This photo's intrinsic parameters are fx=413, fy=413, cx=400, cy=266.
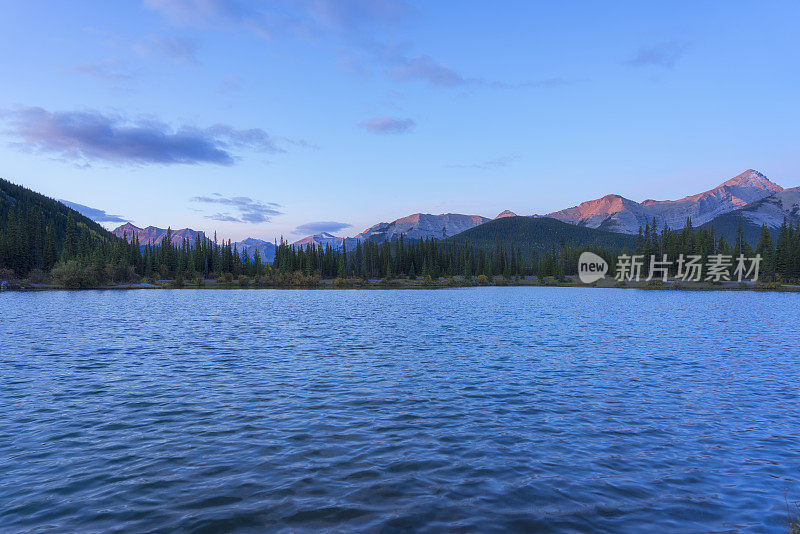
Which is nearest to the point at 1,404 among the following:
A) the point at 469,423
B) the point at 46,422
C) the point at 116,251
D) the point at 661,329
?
the point at 46,422

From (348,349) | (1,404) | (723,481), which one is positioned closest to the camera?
(723,481)

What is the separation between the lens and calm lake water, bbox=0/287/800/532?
1005 cm

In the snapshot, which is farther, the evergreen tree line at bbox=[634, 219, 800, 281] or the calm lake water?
the evergreen tree line at bbox=[634, 219, 800, 281]

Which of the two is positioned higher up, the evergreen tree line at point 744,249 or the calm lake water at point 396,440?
the evergreen tree line at point 744,249

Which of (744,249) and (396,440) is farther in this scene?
(744,249)

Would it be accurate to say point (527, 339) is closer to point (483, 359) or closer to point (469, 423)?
point (483, 359)

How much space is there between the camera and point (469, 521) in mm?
9594

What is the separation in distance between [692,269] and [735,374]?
7098 inches

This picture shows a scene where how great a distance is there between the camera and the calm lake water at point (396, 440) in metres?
10.0

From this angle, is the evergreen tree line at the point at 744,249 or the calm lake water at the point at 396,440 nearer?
the calm lake water at the point at 396,440

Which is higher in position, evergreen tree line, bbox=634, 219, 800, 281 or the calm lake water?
evergreen tree line, bbox=634, 219, 800, 281

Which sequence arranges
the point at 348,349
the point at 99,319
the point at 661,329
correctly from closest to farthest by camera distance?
the point at 348,349, the point at 661,329, the point at 99,319

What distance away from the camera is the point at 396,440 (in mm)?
14680

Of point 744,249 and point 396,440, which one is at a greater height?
point 744,249
